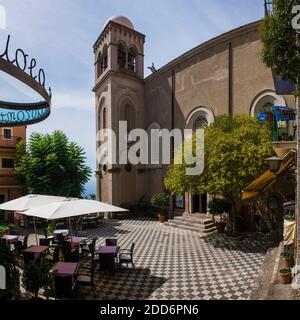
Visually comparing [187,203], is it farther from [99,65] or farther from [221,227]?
[99,65]

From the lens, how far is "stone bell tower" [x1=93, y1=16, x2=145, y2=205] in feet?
79.1

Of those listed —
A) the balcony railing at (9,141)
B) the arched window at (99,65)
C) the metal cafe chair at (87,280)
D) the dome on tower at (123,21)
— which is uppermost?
the dome on tower at (123,21)

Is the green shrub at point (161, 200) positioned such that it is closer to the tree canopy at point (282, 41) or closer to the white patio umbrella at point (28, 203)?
the white patio umbrella at point (28, 203)

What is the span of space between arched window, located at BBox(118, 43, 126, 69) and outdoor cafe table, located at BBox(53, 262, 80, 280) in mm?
20714

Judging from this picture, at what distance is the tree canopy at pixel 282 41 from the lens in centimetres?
532

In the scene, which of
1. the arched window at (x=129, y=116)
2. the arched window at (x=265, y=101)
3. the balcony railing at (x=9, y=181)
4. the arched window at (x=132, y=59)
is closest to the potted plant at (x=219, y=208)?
the arched window at (x=265, y=101)

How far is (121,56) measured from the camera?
25516 millimetres

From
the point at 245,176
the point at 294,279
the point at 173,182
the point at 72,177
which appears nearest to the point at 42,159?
the point at 72,177

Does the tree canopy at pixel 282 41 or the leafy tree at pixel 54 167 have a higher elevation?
the tree canopy at pixel 282 41

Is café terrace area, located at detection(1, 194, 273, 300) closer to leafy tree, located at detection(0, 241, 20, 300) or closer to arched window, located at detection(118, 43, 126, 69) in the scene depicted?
leafy tree, located at detection(0, 241, 20, 300)

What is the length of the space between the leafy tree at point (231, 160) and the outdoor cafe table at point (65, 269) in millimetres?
7207

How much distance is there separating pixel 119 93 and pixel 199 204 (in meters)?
11.6

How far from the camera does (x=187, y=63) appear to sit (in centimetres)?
2247

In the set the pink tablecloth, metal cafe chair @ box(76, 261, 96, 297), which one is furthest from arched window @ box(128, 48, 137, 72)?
metal cafe chair @ box(76, 261, 96, 297)
